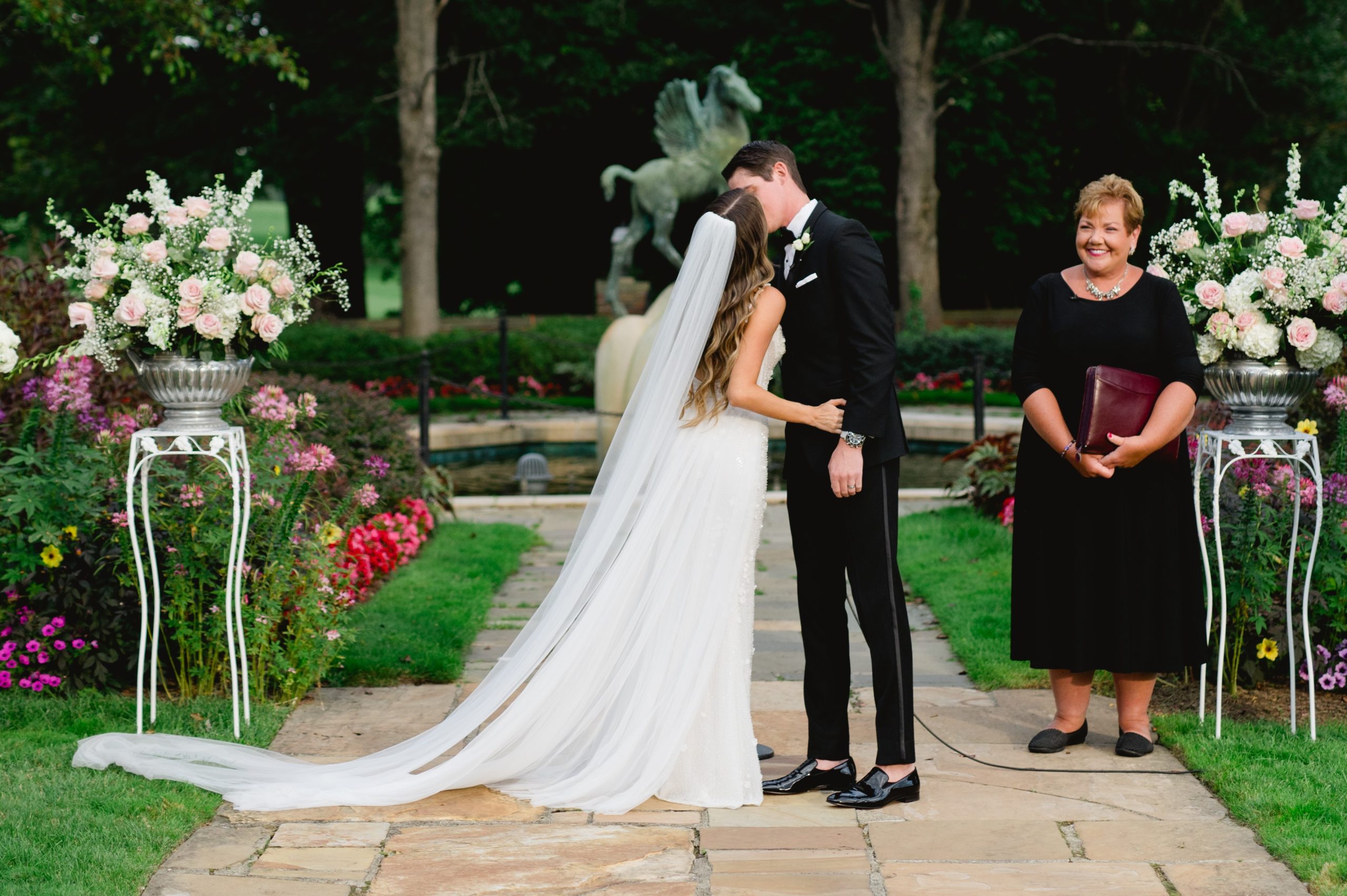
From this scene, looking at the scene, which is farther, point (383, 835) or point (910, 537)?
point (910, 537)

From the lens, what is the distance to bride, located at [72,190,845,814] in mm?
4223

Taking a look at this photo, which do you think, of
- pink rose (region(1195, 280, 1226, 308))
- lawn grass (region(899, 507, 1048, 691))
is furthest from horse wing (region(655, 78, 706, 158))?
pink rose (region(1195, 280, 1226, 308))

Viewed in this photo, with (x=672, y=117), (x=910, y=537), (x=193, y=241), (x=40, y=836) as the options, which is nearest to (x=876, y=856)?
(x=40, y=836)

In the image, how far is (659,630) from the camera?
434 cm

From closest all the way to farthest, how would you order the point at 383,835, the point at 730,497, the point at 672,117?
the point at 383,835 → the point at 730,497 → the point at 672,117

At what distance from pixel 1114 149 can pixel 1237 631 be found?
20828mm

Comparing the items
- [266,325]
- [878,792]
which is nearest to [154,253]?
[266,325]

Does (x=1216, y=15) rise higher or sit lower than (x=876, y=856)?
higher

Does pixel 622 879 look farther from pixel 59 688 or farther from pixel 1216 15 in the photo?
pixel 1216 15

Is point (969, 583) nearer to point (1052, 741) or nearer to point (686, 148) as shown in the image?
point (1052, 741)

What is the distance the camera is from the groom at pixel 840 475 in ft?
13.6

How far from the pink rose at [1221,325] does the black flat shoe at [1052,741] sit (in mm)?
1450

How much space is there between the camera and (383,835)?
3975 millimetres

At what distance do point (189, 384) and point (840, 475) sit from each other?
231 centimetres
